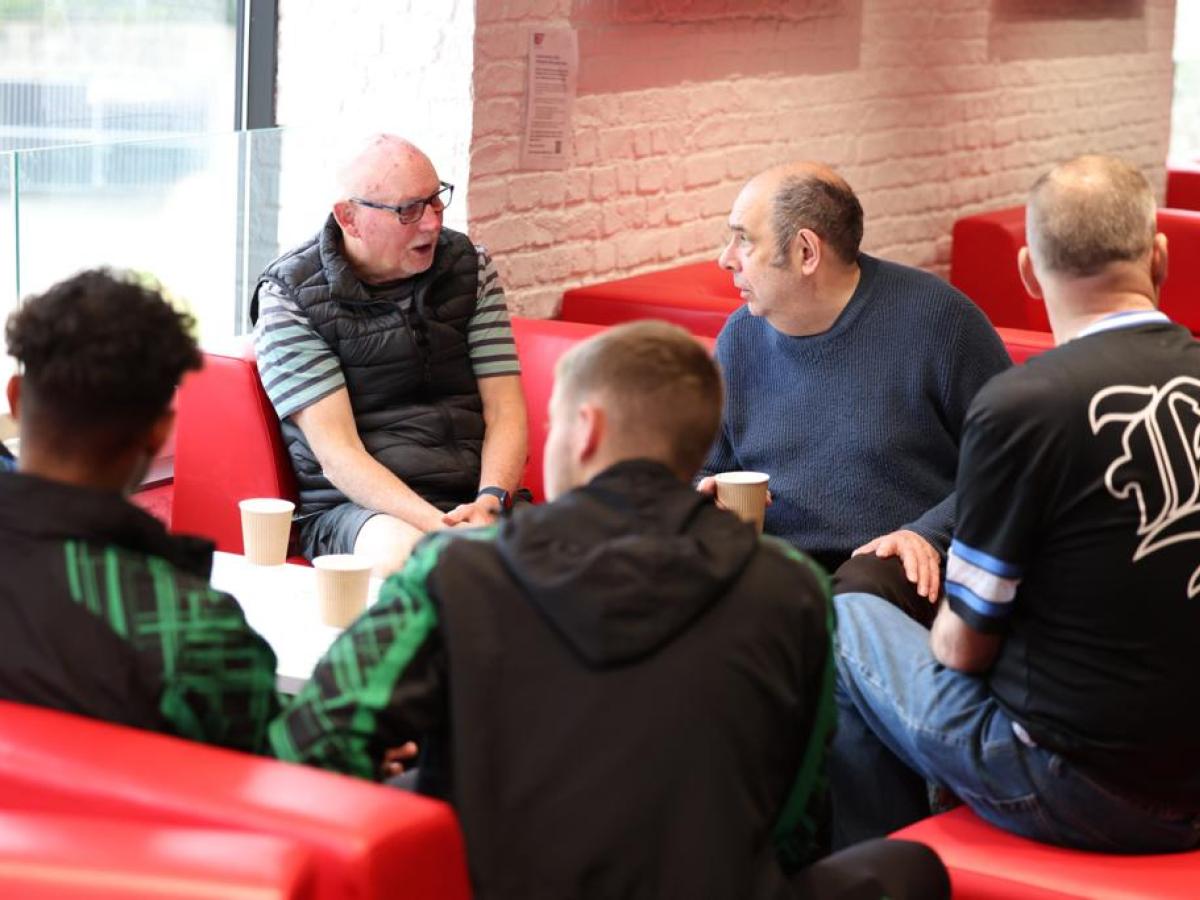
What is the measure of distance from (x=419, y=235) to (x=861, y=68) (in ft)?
8.21

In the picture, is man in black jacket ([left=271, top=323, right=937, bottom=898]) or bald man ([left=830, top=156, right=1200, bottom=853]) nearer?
man in black jacket ([left=271, top=323, right=937, bottom=898])

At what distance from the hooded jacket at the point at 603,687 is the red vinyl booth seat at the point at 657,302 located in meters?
2.49

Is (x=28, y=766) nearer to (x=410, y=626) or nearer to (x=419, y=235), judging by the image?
(x=410, y=626)

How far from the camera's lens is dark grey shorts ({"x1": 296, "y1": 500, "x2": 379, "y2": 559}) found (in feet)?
11.3

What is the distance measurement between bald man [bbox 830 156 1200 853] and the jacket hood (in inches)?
21.7

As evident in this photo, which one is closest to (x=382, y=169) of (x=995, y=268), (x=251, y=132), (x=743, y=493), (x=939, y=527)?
(x=251, y=132)

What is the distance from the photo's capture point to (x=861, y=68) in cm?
562

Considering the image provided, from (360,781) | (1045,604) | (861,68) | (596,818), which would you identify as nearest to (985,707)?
(1045,604)

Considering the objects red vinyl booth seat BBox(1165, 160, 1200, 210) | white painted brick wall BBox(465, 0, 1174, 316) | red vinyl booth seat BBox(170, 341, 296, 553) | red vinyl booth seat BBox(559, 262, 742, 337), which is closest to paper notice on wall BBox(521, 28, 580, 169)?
white painted brick wall BBox(465, 0, 1174, 316)

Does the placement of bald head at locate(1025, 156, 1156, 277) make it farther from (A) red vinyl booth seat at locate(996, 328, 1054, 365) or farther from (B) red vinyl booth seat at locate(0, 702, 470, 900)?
(A) red vinyl booth seat at locate(996, 328, 1054, 365)

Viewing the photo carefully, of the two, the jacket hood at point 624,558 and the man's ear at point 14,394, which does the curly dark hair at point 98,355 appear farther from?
the jacket hood at point 624,558

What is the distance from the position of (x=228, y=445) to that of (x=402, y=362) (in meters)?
0.38

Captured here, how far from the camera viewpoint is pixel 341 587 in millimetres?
2473

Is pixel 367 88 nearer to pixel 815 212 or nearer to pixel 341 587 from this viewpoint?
pixel 815 212
